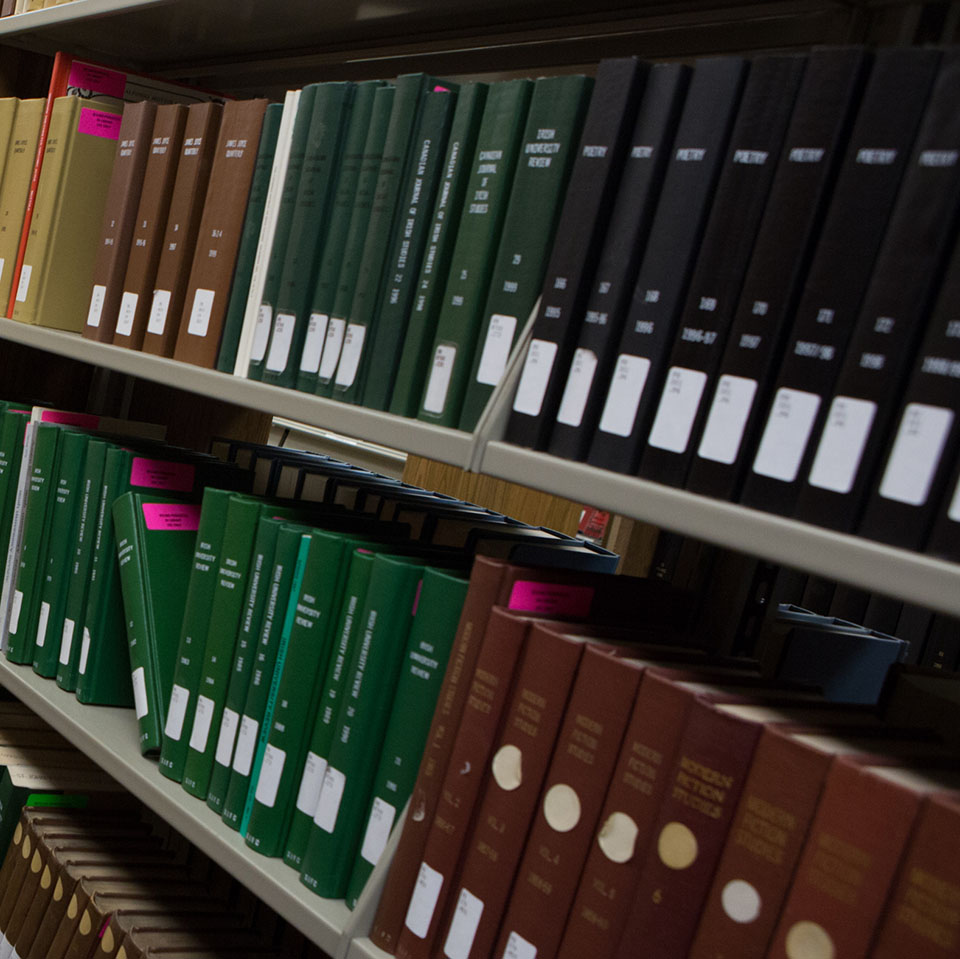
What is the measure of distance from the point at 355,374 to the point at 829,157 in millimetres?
506

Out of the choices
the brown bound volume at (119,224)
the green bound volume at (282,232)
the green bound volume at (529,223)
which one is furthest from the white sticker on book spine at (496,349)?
the brown bound volume at (119,224)

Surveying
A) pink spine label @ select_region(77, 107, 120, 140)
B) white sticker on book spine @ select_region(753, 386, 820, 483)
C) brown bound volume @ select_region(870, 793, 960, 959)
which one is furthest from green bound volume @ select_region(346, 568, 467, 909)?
pink spine label @ select_region(77, 107, 120, 140)

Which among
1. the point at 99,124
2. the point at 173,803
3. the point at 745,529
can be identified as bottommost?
the point at 173,803

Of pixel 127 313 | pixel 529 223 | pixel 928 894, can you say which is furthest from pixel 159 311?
pixel 928 894

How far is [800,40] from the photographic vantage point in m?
1.10

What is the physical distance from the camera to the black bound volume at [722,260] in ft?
A: 2.39

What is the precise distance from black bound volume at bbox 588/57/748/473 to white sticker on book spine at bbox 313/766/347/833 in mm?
395

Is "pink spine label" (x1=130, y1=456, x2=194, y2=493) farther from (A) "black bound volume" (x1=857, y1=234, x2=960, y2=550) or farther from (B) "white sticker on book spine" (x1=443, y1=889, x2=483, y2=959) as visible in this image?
(A) "black bound volume" (x1=857, y1=234, x2=960, y2=550)

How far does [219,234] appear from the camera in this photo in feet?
Result: 4.10

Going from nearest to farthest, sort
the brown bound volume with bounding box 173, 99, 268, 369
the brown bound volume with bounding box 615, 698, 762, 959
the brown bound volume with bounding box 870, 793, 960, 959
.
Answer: the brown bound volume with bounding box 870, 793, 960, 959, the brown bound volume with bounding box 615, 698, 762, 959, the brown bound volume with bounding box 173, 99, 268, 369

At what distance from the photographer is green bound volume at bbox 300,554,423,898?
0.95 metres

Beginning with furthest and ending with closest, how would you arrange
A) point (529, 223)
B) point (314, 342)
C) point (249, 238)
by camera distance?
point (249, 238)
point (314, 342)
point (529, 223)

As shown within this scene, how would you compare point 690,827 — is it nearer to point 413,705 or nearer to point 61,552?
point 413,705

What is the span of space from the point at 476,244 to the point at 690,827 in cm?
52
